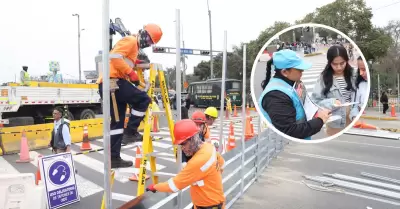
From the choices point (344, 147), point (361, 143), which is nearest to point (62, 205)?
point (344, 147)

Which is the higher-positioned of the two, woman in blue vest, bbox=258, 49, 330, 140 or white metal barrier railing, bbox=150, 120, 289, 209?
woman in blue vest, bbox=258, 49, 330, 140

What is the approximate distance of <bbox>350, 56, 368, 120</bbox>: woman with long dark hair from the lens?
1.51m

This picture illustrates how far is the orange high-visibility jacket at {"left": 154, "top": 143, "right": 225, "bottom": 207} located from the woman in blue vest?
4.55 feet

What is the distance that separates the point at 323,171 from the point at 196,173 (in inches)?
208

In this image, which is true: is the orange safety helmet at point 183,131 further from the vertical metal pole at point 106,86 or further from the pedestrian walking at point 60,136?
the pedestrian walking at point 60,136

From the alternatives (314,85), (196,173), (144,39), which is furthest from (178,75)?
(314,85)

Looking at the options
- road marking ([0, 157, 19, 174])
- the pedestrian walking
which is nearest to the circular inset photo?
the pedestrian walking

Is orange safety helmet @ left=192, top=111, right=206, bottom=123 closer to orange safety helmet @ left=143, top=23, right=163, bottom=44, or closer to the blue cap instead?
orange safety helmet @ left=143, top=23, right=163, bottom=44

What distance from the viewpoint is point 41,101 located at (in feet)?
41.1

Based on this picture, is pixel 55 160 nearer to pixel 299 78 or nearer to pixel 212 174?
pixel 212 174

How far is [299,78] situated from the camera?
1.52 meters

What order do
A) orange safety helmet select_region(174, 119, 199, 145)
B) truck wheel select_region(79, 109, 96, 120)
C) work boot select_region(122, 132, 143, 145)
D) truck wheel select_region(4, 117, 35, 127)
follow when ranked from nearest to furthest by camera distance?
orange safety helmet select_region(174, 119, 199, 145) → work boot select_region(122, 132, 143, 145) → truck wheel select_region(4, 117, 35, 127) → truck wheel select_region(79, 109, 96, 120)

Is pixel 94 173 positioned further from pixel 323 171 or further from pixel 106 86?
pixel 106 86

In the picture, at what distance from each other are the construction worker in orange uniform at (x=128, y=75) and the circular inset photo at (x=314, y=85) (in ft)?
4.81
